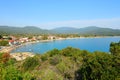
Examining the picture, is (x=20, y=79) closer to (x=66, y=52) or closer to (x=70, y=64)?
(x=70, y=64)

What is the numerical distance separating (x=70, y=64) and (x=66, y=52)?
6900 mm

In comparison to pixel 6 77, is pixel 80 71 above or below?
below

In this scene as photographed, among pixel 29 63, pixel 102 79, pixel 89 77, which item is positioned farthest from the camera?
pixel 29 63

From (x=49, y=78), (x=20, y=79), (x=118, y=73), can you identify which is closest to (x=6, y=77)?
(x=20, y=79)

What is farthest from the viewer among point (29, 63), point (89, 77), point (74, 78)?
point (29, 63)

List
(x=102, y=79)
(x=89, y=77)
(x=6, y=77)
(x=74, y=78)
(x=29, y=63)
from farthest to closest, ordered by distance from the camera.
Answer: (x=29, y=63)
(x=74, y=78)
(x=89, y=77)
(x=102, y=79)
(x=6, y=77)

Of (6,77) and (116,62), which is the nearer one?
(6,77)

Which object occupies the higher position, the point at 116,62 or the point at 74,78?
the point at 116,62

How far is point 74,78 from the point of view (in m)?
11.6

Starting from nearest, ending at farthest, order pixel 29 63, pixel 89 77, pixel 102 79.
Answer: pixel 102 79, pixel 89 77, pixel 29 63

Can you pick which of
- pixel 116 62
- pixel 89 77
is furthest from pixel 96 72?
pixel 116 62

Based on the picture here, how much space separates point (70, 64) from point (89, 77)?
8.35 ft

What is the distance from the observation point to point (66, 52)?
19.8m

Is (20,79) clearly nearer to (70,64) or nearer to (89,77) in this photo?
(89,77)
